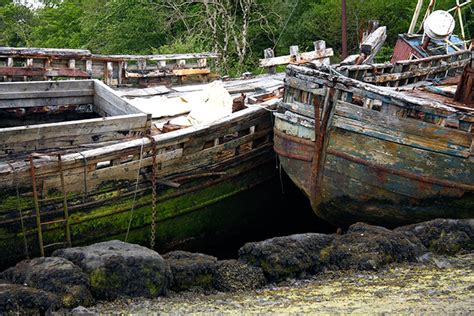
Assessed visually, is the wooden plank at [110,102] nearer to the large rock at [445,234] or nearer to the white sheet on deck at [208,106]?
the white sheet on deck at [208,106]

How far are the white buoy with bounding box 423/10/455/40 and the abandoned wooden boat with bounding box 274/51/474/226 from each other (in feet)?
8.97

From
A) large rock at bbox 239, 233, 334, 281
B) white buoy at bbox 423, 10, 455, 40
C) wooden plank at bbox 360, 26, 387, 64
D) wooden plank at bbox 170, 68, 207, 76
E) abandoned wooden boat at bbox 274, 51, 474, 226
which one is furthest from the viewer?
wooden plank at bbox 170, 68, 207, 76

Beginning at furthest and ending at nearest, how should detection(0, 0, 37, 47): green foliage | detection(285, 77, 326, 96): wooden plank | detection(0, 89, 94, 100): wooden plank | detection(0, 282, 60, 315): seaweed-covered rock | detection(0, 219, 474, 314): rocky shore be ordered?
detection(0, 0, 37, 47): green foliage < detection(0, 89, 94, 100): wooden plank < detection(285, 77, 326, 96): wooden plank < detection(0, 219, 474, 314): rocky shore < detection(0, 282, 60, 315): seaweed-covered rock

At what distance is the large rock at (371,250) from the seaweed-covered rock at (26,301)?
3.09 meters

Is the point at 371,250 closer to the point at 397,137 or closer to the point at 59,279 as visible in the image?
the point at 397,137

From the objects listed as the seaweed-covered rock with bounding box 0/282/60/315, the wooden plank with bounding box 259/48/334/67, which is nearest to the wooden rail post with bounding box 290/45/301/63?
the wooden plank with bounding box 259/48/334/67

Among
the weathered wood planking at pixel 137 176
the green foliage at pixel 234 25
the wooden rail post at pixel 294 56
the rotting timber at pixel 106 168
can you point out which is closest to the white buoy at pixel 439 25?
the wooden rail post at pixel 294 56

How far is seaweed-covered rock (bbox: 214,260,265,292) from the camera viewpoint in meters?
→ 6.96

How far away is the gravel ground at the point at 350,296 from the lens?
6.19 metres

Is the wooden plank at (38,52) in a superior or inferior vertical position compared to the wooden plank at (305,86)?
inferior

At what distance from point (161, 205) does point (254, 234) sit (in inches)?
87.3

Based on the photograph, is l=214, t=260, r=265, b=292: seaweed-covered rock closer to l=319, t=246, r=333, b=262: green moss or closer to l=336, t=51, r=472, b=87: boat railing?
l=319, t=246, r=333, b=262: green moss

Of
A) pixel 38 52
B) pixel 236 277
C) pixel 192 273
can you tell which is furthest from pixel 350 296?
pixel 38 52

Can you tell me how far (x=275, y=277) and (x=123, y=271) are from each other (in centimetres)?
170
